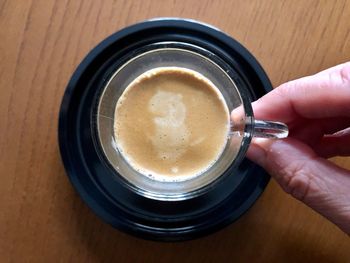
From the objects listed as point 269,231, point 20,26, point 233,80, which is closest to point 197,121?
point 233,80

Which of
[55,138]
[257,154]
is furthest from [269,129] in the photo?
[55,138]

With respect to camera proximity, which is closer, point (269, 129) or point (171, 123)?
point (269, 129)

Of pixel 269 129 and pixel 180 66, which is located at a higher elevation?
pixel 180 66

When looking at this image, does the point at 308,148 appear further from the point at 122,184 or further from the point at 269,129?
the point at 122,184

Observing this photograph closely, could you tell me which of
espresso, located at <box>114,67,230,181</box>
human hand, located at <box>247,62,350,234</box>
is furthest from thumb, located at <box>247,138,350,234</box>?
espresso, located at <box>114,67,230,181</box>

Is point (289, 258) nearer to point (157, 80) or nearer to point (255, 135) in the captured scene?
point (255, 135)

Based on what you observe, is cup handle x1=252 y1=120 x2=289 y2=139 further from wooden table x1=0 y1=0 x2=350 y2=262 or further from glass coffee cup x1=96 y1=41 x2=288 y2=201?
wooden table x1=0 y1=0 x2=350 y2=262
